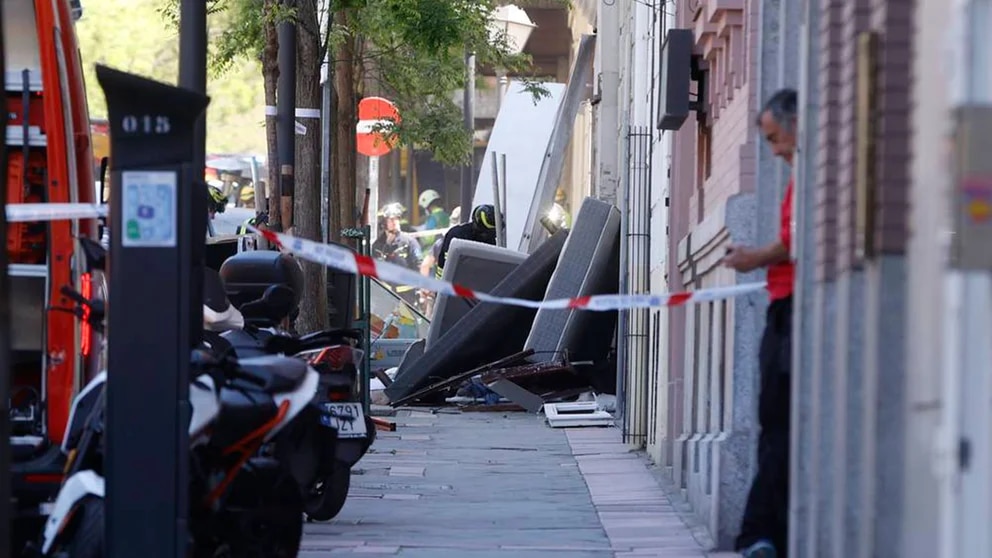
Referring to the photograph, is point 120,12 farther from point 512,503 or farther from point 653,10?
point 512,503

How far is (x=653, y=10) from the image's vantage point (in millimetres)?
18500

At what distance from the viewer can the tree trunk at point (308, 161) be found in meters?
18.8

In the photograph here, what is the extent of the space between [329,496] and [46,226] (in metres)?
2.75

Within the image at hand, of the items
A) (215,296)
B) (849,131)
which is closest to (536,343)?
(215,296)

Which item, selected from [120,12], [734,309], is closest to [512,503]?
[734,309]

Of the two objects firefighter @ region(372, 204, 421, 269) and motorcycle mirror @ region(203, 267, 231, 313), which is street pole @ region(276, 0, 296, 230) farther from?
firefighter @ region(372, 204, 421, 269)

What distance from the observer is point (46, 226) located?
969 cm

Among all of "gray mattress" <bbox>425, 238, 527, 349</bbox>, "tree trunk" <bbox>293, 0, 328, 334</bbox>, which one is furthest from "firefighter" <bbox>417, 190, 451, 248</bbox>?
"tree trunk" <bbox>293, 0, 328, 334</bbox>

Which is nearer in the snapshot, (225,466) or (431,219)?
(225,466)

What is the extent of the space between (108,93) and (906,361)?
2777 mm

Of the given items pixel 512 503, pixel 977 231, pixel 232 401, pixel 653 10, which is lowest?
pixel 512 503

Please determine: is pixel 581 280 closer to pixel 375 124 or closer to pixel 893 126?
pixel 375 124

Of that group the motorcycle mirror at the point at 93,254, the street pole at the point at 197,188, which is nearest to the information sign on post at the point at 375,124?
the street pole at the point at 197,188

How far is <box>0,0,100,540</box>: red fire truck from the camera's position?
961 cm
